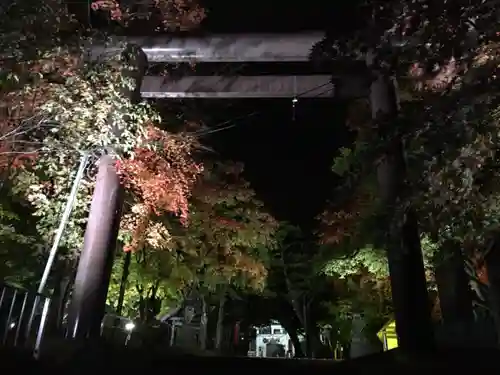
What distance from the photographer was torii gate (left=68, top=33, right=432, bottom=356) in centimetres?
780

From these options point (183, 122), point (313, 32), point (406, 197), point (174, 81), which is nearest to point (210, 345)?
point (183, 122)

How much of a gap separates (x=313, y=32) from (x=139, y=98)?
148 inches

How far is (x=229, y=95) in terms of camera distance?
10.4 m

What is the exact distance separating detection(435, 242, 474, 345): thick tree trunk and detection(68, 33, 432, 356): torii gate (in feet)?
17.3

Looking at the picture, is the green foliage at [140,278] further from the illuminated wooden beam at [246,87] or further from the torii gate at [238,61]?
the torii gate at [238,61]

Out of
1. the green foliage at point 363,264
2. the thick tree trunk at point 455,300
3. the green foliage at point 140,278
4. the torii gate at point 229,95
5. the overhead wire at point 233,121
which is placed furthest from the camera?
the green foliage at point 140,278

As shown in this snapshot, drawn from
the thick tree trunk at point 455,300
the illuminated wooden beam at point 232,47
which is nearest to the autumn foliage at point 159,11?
the illuminated wooden beam at point 232,47

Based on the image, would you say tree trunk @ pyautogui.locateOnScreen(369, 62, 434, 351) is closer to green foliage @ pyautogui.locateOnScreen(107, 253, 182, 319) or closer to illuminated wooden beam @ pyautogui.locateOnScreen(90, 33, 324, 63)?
illuminated wooden beam @ pyautogui.locateOnScreen(90, 33, 324, 63)

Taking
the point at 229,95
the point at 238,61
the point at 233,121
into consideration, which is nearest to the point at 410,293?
the point at 229,95

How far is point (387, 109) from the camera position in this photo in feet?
28.8

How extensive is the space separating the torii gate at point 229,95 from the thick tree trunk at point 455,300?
5284 mm

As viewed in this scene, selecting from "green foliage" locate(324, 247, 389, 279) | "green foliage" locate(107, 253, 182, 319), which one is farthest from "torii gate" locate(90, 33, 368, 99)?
"green foliage" locate(107, 253, 182, 319)

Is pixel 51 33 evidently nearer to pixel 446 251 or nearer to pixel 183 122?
pixel 183 122

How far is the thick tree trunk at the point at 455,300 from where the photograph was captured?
1273 centimetres
